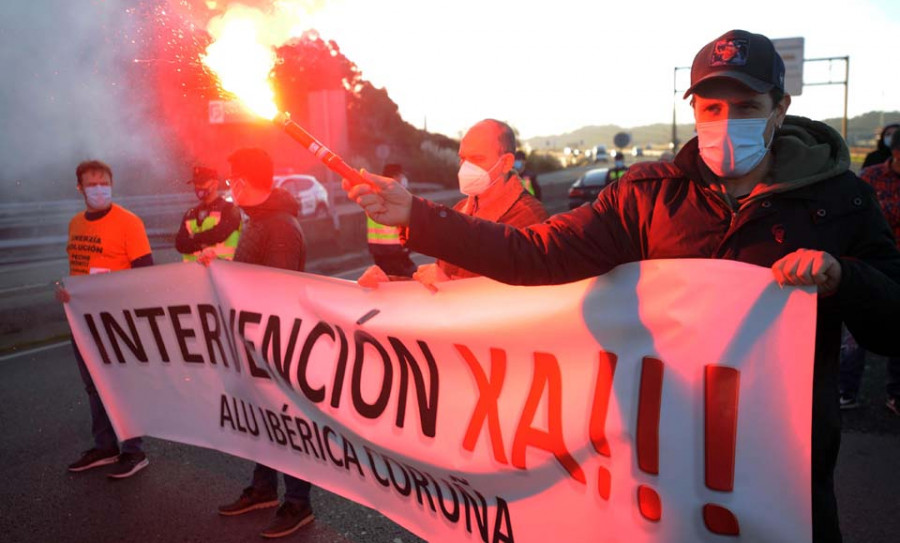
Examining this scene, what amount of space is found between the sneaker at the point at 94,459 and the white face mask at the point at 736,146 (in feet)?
13.7

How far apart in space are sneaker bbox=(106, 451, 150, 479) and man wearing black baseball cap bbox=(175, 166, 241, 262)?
1.43 metres

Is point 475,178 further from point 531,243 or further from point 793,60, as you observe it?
point 793,60

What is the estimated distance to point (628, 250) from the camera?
7.38 feet

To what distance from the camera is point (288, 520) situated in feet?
12.5

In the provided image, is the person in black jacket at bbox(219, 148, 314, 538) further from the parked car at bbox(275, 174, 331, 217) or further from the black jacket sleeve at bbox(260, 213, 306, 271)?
the parked car at bbox(275, 174, 331, 217)

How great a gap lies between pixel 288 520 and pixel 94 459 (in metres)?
1.66

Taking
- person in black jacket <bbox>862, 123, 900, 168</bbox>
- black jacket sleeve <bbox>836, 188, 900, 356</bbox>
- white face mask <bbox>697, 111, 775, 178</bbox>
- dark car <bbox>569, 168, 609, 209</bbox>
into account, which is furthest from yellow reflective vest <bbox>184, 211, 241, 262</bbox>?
dark car <bbox>569, 168, 609, 209</bbox>

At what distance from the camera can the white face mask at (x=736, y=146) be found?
2.00 meters

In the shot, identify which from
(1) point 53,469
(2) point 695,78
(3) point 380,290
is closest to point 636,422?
(2) point 695,78

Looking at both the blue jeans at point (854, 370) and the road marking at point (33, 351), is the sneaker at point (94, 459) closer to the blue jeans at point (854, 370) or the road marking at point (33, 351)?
the road marking at point (33, 351)

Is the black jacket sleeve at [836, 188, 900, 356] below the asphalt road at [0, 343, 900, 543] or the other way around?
the other way around

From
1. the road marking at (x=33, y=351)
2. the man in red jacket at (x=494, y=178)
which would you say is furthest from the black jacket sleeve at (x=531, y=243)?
the road marking at (x=33, y=351)

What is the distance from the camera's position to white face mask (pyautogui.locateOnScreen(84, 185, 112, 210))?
4605 millimetres

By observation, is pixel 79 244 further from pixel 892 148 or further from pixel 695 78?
pixel 892 148
